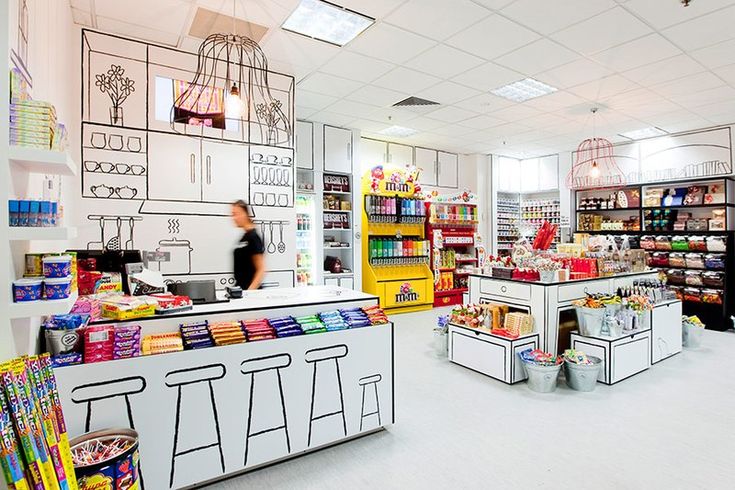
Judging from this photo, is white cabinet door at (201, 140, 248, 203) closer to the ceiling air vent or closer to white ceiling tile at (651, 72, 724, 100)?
the ceiling air vent

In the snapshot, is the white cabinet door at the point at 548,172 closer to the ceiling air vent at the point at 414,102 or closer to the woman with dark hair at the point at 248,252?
the ceiling air vent at the point at 414,102

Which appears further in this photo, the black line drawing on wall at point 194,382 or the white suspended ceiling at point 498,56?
the white suspended ceiling at point 498,56

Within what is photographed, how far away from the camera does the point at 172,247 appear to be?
15.5 ft

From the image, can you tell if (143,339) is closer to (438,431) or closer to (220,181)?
(438,431)

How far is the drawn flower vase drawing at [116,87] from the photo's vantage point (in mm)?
4297

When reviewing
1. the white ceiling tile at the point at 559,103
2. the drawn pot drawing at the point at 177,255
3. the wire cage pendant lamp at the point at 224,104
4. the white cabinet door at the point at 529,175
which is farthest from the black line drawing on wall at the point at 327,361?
the white cabinet door at the point at 529,175

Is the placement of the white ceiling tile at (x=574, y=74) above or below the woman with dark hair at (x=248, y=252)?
Answer: above

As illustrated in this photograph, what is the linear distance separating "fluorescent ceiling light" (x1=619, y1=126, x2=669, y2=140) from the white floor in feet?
16.6

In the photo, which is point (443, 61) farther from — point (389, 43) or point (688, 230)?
point (688, 230)

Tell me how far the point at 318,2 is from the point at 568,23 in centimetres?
245

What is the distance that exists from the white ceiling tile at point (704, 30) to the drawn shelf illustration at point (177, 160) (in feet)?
13.7

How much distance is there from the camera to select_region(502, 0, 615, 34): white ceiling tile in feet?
11.8

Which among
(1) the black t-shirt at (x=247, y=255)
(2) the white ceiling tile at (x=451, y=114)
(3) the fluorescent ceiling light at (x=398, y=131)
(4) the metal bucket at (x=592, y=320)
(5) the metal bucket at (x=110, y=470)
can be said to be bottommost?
(5) the metal bucket at (x=110, y=470)

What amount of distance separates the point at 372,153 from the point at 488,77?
12.1 ft
